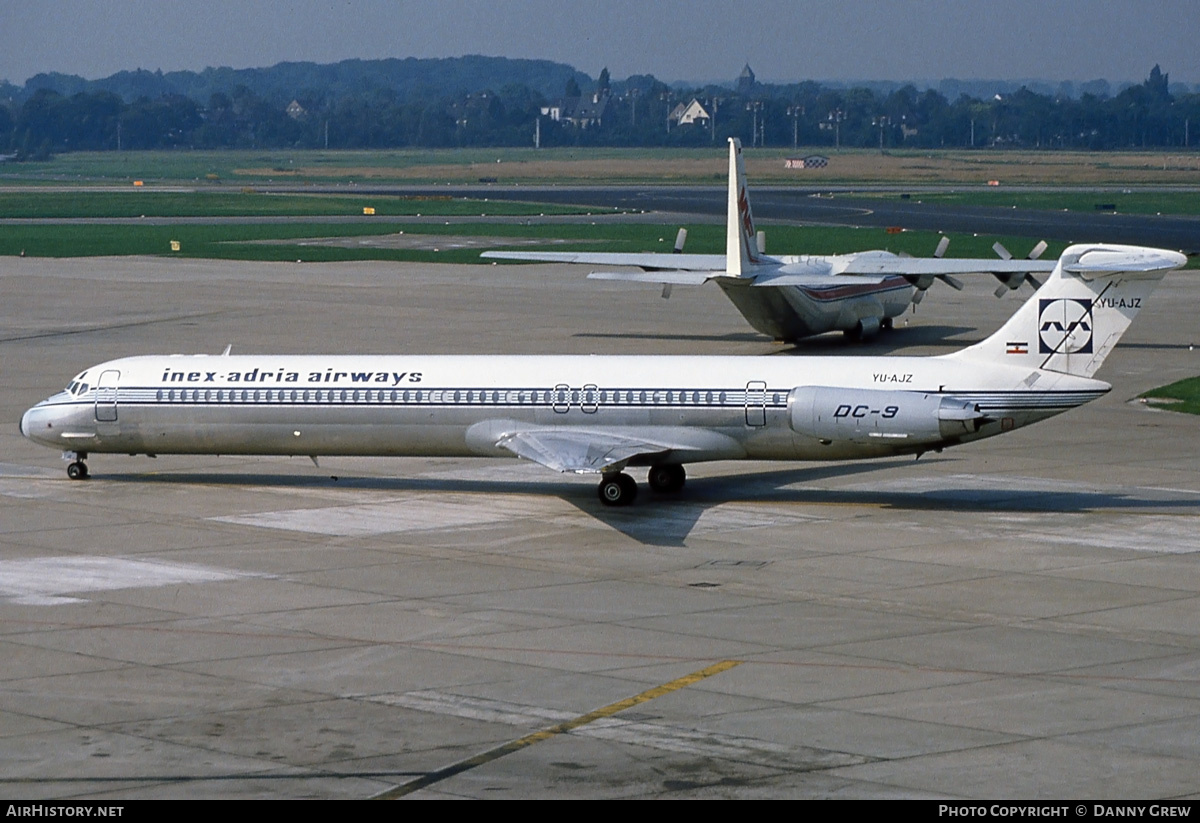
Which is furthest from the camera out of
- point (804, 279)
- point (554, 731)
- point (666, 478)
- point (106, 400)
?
point (804, 279)

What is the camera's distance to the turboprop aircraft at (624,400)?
109 ft

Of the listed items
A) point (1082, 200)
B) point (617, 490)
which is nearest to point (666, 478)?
point (617, 490)

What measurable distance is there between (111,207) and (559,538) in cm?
12496

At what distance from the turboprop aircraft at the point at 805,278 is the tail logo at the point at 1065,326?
21218mm

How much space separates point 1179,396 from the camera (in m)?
49.2

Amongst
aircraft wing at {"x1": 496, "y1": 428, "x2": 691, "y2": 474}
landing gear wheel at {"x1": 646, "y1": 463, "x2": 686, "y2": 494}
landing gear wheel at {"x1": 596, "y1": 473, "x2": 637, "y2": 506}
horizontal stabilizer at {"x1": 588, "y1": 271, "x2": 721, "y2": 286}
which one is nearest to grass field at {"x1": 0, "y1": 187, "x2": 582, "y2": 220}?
horizontal stabilizer at {"x1": 588, "y1": 271, "x2": 721, "y2": 286}

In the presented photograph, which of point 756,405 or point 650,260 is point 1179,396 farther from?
point 650,260

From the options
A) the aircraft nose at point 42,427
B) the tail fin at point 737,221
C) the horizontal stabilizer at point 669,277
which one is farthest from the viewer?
the horizontal stabilizer at point 669,277

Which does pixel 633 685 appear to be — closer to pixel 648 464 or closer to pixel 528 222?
pixel 648 464

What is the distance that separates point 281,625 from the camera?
25.7m

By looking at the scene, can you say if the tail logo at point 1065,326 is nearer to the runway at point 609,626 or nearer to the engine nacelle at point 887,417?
the engine nacelle at point 887,417

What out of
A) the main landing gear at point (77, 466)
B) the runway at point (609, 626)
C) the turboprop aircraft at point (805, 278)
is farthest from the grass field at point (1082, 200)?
the main landing gear at point (77, 466)

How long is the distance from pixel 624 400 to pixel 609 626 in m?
10.1

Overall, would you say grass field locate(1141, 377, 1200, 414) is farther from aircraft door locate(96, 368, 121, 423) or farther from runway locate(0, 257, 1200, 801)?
aircraft door locate(96, 368, 121, 423)
